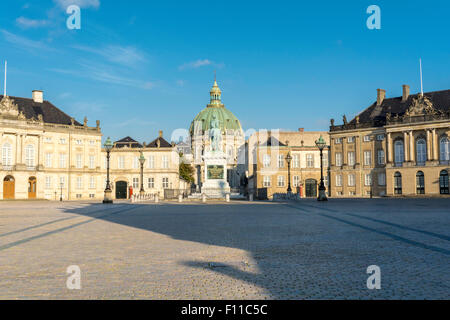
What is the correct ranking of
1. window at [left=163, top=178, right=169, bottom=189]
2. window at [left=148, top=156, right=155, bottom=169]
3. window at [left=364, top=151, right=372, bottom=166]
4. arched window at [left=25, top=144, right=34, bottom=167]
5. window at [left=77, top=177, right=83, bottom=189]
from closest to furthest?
arched window at [left=25, top=144, right=34, bottom=167]
window at [left=364, top=151, right=372, bottom=166]
window at [left=77, top=177, right=83, bottom=189]
window at [left=163, top=178, right=169, bottom=189]
window at [left=148, top=156, right=155, bottom=169]

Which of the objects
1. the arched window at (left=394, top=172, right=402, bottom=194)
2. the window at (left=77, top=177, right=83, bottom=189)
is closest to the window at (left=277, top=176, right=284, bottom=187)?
the arched window at (left=394, top=172, right=402, bottom=194)

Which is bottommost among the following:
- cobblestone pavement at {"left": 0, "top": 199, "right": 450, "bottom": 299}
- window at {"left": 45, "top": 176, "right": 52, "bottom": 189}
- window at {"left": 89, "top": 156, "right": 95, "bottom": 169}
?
cobblestone pavement at {"left": 0, "top": 199, "right": 450, "bottom": 299}

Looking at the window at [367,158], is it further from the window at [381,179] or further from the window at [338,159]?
the window at [338,159]

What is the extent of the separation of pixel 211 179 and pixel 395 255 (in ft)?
138

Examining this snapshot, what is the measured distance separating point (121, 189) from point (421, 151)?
1874 inches

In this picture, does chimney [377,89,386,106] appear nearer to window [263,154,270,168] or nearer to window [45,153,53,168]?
window [263,154,270,168]

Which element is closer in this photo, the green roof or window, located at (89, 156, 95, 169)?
window, located at (89, 156, 95, 169)

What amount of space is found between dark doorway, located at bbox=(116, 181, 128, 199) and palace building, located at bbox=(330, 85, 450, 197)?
113 ft

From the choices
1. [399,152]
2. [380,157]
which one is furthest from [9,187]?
[399,152]

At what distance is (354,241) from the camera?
34.9ft

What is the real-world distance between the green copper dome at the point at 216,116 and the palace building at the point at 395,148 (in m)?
68.1

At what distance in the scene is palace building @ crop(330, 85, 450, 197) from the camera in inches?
2341

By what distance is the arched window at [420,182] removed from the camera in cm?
6061
